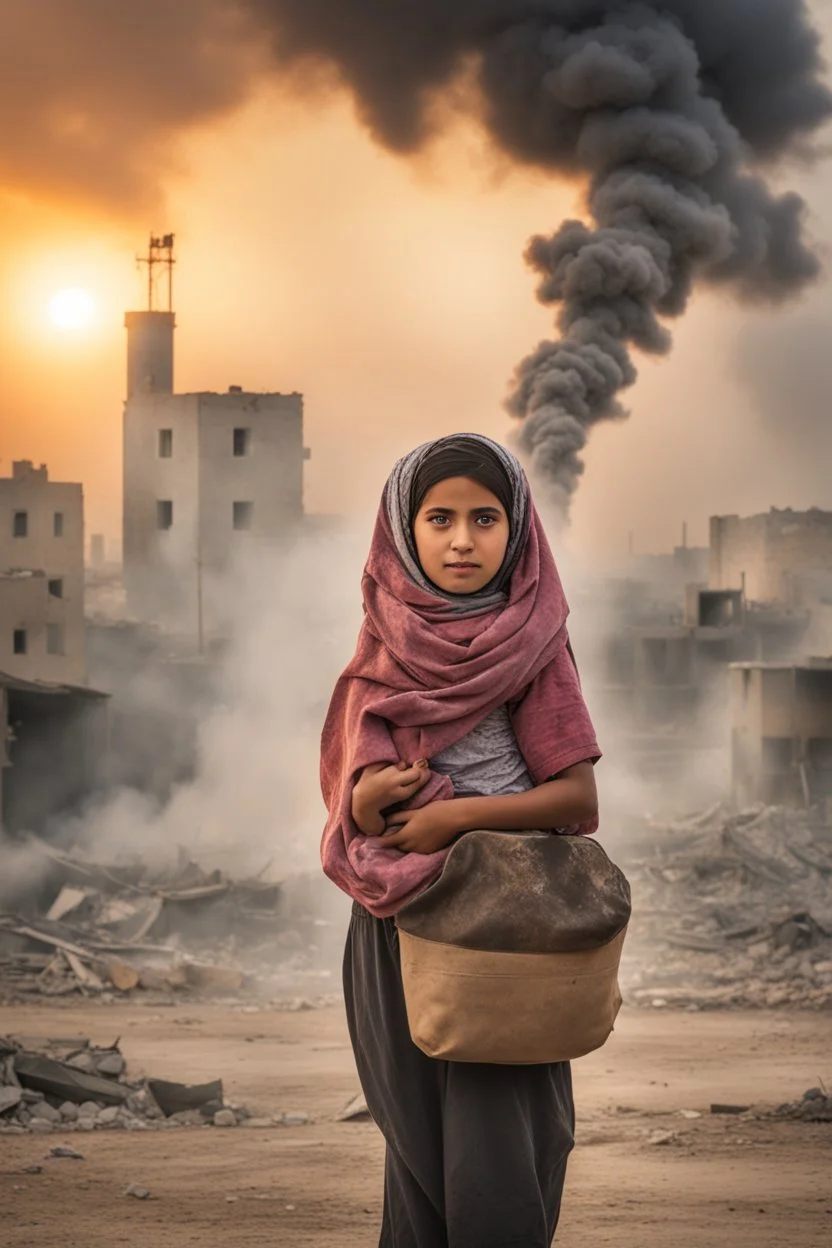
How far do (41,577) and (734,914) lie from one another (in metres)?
14.4

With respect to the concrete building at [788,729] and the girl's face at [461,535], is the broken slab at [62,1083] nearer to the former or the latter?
the girl's face at [461,535]

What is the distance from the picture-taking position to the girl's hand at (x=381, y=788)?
9.22 ft

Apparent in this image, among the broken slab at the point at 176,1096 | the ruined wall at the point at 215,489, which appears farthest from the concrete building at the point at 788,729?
the ruined wall at the point at 215,489

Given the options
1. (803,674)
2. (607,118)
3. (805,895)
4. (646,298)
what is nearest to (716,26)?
(607,118)

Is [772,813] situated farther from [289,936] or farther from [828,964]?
[289,936]

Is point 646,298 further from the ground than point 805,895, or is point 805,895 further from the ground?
point 646,298

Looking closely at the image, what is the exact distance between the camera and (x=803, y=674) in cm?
2338

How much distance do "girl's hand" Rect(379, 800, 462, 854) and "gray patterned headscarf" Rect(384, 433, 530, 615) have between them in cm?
35

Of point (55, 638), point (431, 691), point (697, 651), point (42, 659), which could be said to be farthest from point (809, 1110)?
point (697, 651)

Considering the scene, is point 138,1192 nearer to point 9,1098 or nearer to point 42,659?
point 9,1098

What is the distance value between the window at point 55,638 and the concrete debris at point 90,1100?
72.4 ft

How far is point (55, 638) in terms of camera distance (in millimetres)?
30500

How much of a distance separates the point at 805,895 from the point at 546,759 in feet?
55.7

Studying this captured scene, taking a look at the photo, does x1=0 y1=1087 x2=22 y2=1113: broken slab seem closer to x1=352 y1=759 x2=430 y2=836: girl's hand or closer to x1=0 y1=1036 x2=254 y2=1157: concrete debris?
x1=0 y1=1036 x2=254 y2=1157: concrete debris
